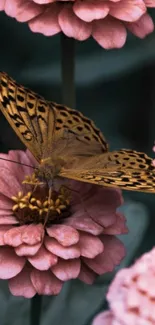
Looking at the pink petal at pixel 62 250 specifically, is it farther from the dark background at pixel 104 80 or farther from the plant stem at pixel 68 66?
the dark background at pixel 104 80

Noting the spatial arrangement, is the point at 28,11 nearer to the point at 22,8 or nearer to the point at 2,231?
the point at 22,8

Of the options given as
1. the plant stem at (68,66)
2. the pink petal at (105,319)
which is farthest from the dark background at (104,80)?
the pink petal at (105,319)

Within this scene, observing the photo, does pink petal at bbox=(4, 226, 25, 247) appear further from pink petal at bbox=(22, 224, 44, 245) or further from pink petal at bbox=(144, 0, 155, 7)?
pink petal at bbox=(144, 0, 155, 7)

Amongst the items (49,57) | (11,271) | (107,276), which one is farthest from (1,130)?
(11,271)

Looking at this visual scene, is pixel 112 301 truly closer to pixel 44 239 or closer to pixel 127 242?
pixel 44 239

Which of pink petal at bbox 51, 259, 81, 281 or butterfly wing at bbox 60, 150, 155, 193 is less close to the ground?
butterfly wing at bbox 60, 150, 155, 193

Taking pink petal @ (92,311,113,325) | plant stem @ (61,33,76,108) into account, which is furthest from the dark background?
pink petal @ (92,311,113,325)
